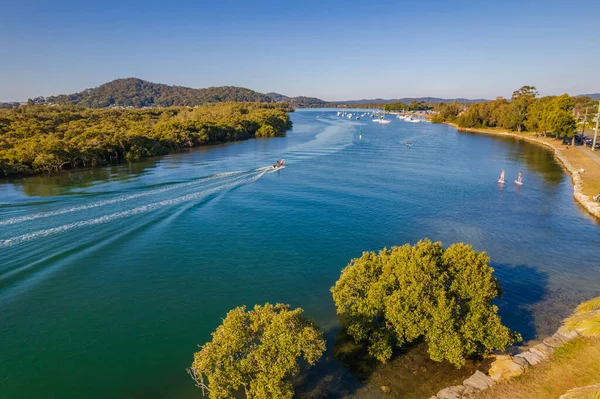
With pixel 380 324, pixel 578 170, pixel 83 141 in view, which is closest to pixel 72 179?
pixel 83 141

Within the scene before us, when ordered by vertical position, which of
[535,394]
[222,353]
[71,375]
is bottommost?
[71,375]

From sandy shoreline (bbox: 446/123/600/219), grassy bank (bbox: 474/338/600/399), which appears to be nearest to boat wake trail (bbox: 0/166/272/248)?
grassy bank (bbox: 474/338/600/399)

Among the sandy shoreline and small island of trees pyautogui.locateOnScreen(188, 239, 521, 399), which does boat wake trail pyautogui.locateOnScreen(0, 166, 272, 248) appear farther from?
the sandy shoreline

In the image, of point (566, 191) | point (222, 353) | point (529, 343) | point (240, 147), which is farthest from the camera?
point (240, 147)

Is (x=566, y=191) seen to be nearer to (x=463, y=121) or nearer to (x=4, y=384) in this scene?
(x=4, y=384)

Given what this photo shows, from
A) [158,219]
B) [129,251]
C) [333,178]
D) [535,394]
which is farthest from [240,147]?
[535,394]

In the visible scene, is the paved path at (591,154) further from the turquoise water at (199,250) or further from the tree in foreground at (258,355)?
the tree in foreground at (258,355)
